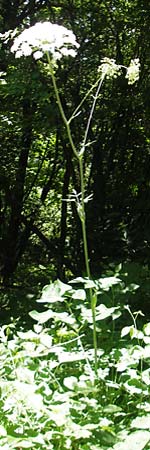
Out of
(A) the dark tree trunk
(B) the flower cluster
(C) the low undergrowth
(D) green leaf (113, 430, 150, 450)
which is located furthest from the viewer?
(A) the dark tree trunk

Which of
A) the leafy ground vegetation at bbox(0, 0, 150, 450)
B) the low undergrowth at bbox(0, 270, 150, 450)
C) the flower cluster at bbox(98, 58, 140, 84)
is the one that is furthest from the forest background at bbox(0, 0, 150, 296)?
the low undergrowth at bbox(0, 270, 150, 450)

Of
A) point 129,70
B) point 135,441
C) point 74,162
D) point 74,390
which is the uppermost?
point 74,162

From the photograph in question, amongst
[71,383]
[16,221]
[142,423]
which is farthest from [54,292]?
[16,221]

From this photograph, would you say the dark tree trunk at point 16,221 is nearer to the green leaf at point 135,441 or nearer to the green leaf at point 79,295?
the green leaf at point 79,295

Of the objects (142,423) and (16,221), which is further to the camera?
(16,221)

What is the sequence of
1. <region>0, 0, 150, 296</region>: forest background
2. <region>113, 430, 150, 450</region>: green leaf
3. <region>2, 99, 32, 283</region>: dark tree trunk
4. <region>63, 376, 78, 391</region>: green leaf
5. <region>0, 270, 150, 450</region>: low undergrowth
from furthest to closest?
<region>2, 99, 32, 283</region>: dark tree trunk < <region>0, 0, 150, 296</region>: forest background < <region>63, 376, 78, 391</region>: green leaf < <region>0, 270, 150, 450</region>: low undergrowth < <region>113, 430, 150, 450</region>: green leaf

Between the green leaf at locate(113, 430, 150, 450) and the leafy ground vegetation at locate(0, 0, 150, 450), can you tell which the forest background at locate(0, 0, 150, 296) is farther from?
the green leaf at locate(113, 430, 150, 450)

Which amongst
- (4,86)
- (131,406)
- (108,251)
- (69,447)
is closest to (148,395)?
(131,406)

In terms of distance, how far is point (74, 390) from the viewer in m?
1.79

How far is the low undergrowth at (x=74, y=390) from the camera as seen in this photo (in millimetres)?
1656

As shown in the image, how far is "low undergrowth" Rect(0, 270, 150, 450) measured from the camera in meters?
1.66

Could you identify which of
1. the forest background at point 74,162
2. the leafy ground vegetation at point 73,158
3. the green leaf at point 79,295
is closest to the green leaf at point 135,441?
the green leaf at point 79,295

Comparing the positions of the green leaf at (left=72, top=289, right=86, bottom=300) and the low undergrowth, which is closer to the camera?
the low undergrowth

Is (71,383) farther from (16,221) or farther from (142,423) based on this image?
(16,221)
